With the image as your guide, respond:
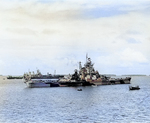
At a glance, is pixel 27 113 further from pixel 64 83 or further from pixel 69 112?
pixel 64 83

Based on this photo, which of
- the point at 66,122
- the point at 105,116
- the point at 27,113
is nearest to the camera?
the point at 66,122

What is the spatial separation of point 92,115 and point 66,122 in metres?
9.28

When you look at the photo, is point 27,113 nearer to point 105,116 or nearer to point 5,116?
point 5,116

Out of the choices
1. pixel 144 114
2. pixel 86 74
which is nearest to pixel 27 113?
pixel 144 114

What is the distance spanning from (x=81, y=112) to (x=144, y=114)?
13.9 m

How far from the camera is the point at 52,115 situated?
66312 millimetres

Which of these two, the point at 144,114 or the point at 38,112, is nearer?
the point at 144,114

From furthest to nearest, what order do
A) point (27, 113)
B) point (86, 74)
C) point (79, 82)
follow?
point (86, 74), point (79, 82), point (27, 113)

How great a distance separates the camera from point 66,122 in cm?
5784

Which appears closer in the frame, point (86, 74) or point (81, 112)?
point (81, 112)

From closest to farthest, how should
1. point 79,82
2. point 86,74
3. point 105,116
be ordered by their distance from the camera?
point 105,116 < point 79,82 < point 86,74

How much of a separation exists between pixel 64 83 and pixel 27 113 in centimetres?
11129

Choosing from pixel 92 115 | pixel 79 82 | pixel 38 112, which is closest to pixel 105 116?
pixel 92 115

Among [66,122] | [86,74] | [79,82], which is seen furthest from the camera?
A: [86,74]
